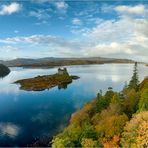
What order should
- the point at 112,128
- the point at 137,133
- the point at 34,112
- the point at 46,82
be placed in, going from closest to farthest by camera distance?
the point at 137,133, the point at 112,128, the point at 34,112, the point at 46,82

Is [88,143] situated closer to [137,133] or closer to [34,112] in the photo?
[137,133]

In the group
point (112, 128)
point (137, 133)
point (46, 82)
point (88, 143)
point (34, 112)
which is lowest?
point (34, 112)

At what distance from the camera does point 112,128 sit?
5631 cm

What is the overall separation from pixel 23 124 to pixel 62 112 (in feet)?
52.0

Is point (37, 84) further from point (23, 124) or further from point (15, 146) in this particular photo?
point (15, 146)

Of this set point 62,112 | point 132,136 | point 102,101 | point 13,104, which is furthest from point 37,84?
point 132,136

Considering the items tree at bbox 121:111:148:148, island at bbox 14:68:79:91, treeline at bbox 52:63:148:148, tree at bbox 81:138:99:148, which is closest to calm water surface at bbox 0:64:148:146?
treeline at bbox 52:63:148:148

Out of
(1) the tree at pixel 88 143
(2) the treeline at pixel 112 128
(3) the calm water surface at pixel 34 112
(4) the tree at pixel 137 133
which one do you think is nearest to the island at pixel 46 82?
(3) the calm water surface at pixel 34 112

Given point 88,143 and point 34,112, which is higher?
point 88,143

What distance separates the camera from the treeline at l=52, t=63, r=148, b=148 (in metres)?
50.8

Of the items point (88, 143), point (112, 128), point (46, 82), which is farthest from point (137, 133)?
point (46, 82)

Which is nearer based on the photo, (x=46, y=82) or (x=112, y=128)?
(x=112, y=128)

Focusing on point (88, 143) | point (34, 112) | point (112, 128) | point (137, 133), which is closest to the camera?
point (137, 133)

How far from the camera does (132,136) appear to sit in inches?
1993
